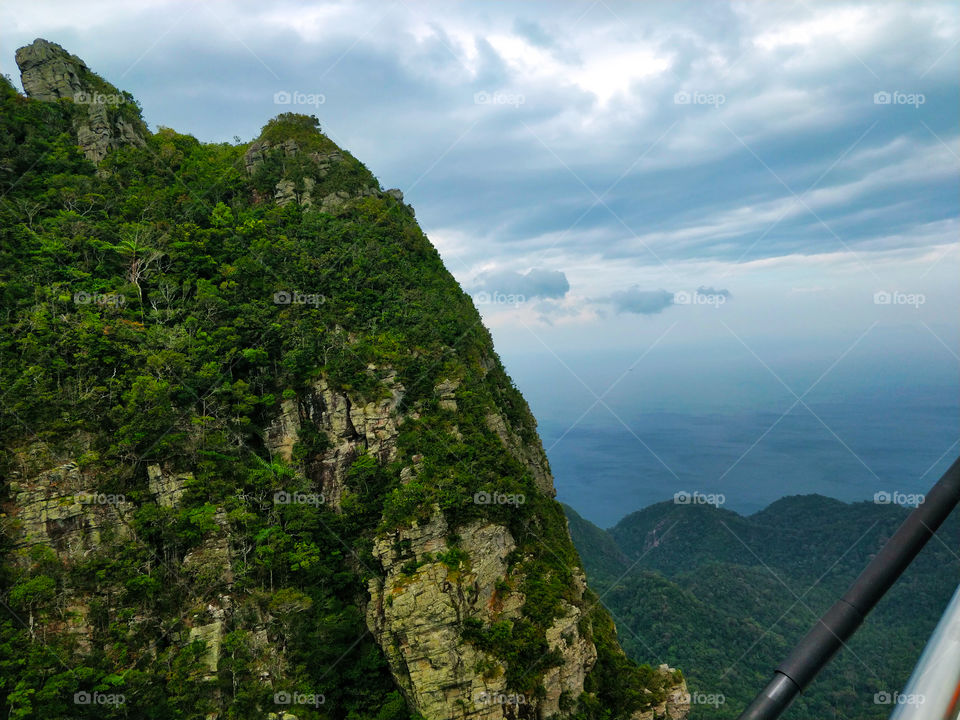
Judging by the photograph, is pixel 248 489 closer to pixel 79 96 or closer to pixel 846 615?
pixel 846 615

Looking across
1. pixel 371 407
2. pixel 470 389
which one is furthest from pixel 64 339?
pixel 470 389

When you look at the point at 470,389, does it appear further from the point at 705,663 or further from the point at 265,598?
the point at 705,663

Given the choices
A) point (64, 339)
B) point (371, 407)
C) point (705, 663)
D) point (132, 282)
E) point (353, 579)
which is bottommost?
point (705, 663)

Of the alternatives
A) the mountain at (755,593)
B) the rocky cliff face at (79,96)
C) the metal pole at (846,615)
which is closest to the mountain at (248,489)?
the rocky cliff face at (79,96)

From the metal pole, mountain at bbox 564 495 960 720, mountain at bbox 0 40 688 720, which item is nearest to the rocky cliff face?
mountain at bbox 0 40 688 720

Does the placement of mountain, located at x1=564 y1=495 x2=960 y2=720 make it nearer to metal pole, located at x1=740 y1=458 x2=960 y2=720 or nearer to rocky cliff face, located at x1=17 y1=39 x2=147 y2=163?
metal pole, located at x1=740 y1=458 x2=960 y2=720
